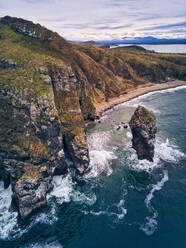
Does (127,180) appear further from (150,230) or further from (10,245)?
(10,245)

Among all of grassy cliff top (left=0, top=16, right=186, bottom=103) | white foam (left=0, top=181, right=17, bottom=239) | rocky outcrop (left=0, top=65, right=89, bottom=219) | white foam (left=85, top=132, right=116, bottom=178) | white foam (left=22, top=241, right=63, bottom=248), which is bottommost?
white foam (left=22, top=241, right=63, bottom=248)

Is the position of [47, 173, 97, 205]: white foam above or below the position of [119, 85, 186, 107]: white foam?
below

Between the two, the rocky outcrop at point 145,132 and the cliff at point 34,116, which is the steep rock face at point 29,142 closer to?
the cliff at point 34,116

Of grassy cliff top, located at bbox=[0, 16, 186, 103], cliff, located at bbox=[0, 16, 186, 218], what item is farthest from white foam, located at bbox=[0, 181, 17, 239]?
grassy cliff top, located at bbox=[0, 16, 186, 103]

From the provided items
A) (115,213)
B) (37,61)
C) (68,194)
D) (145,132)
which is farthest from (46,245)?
(37,61)

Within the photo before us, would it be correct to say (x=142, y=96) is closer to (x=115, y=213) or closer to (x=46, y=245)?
(x=115, y=213)

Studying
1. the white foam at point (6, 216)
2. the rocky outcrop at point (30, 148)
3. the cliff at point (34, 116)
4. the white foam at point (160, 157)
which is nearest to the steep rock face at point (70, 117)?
the cliff at point (34, 116)

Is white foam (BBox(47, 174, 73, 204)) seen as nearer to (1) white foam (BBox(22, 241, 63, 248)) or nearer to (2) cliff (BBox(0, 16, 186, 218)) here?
(2) cliff (BBox(0, 16, 186, 218))
